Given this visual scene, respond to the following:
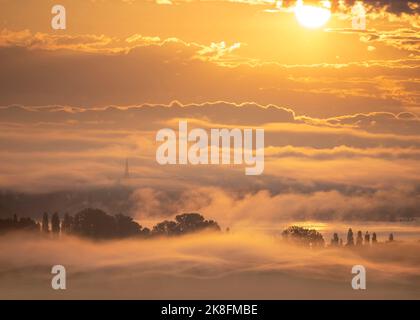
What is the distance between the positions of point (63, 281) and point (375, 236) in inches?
1094

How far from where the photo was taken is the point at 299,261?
175 feet

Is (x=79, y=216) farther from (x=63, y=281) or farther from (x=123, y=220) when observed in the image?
(x=63, y=281)

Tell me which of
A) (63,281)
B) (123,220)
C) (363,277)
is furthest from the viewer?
(123,220)
